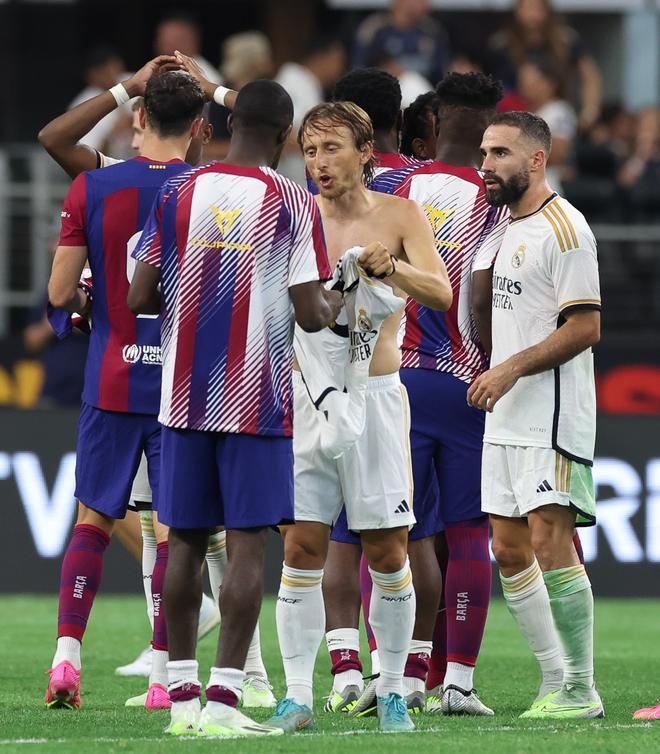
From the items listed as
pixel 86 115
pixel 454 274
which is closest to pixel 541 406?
pixel 454 274

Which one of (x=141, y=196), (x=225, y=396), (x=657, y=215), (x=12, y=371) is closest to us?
(x=225, y=396)

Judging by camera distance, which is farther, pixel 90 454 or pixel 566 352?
pixel 90 454

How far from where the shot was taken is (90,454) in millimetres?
7098

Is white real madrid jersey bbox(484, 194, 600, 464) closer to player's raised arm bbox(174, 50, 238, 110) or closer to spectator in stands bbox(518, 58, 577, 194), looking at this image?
player's raised arm bbox(174, 50, 238, 110)

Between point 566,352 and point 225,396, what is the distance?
1475 mm

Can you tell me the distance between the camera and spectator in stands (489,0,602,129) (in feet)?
52.6

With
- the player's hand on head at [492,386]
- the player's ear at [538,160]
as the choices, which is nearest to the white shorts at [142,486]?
the player's hand on head at [492,386]

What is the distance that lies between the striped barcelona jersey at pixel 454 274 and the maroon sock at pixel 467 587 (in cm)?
66

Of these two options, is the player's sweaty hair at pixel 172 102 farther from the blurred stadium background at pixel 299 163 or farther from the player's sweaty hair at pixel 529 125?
the blurred stadium background at pixel 299 163

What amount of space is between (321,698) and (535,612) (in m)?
1.12

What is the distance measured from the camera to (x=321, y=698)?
24.5ft

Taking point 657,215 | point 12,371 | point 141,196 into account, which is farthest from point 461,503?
point 657,215

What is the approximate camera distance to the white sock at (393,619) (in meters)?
6.34

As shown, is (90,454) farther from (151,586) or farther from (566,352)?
(566,352)
